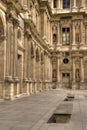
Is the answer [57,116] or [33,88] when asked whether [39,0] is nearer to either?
[33,88]

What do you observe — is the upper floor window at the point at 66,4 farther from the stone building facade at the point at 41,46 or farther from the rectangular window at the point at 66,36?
the rectangular window at the point at 66,36

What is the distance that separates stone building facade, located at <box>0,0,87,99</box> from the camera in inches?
835

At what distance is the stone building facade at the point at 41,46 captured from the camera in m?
21.2

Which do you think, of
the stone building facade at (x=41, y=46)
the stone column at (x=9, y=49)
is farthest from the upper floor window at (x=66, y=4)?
the stone column at (x=9, y=49)

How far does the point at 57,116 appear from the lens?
34.1ft

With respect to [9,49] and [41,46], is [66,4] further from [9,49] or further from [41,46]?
[9,49]

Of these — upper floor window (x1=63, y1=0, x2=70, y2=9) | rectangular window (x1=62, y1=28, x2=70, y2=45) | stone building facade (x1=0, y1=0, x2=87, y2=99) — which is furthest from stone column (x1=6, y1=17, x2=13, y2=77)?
upper floor window (x1=63, y1=0, x2=70, y2=9)

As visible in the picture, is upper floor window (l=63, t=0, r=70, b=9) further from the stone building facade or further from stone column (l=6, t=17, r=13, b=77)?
stone column (l=6, t=17, r=13, b=77)

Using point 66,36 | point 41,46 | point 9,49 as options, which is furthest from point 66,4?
point 9,49

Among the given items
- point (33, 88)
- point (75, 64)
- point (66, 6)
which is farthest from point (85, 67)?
point (33, 88)

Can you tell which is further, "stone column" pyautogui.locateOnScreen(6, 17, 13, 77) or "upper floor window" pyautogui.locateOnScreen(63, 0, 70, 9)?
"upper floor window" pyautogui.locateOnScreen(63, 0, 70, 9)

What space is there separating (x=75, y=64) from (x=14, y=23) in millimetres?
28059

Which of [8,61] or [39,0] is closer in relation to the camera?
[8,61]

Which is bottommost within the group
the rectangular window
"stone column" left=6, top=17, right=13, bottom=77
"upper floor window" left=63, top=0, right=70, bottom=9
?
"stone column" left=6, top=17, right=13, bottom=77
